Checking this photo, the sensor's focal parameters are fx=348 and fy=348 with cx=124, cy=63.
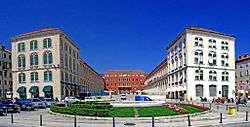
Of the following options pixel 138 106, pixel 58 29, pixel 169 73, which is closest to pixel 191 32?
pixel 169 73

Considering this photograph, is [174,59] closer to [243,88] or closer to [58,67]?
[243,88]

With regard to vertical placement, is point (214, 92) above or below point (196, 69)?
below

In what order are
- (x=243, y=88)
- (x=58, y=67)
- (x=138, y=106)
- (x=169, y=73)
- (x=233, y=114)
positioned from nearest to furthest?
(x=233, y=114) → (x=138, y=106) → (x=58, y=67) → (x=243, y=88) → (x=169, y=73)

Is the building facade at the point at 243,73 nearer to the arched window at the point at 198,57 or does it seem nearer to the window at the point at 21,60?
the arched window at the point at 198,57

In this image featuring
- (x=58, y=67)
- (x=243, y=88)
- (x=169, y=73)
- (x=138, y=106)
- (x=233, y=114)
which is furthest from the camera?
(x=169, y=73)

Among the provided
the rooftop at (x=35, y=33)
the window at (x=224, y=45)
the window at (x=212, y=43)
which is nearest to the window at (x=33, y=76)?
the rooftop at (x=35, y=33)

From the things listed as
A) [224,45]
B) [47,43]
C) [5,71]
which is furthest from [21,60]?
[224,45]

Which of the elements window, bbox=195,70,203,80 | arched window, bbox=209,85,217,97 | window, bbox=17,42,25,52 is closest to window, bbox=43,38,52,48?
window, bbox=17,42,25,52

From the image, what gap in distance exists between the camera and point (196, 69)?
79812 millimetres

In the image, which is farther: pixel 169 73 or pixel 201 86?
pixel 169 73

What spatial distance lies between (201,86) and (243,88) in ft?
55.1

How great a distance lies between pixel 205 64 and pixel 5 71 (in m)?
56.5

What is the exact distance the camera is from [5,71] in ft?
328

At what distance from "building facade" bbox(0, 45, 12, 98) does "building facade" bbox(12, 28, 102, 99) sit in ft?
52.9
